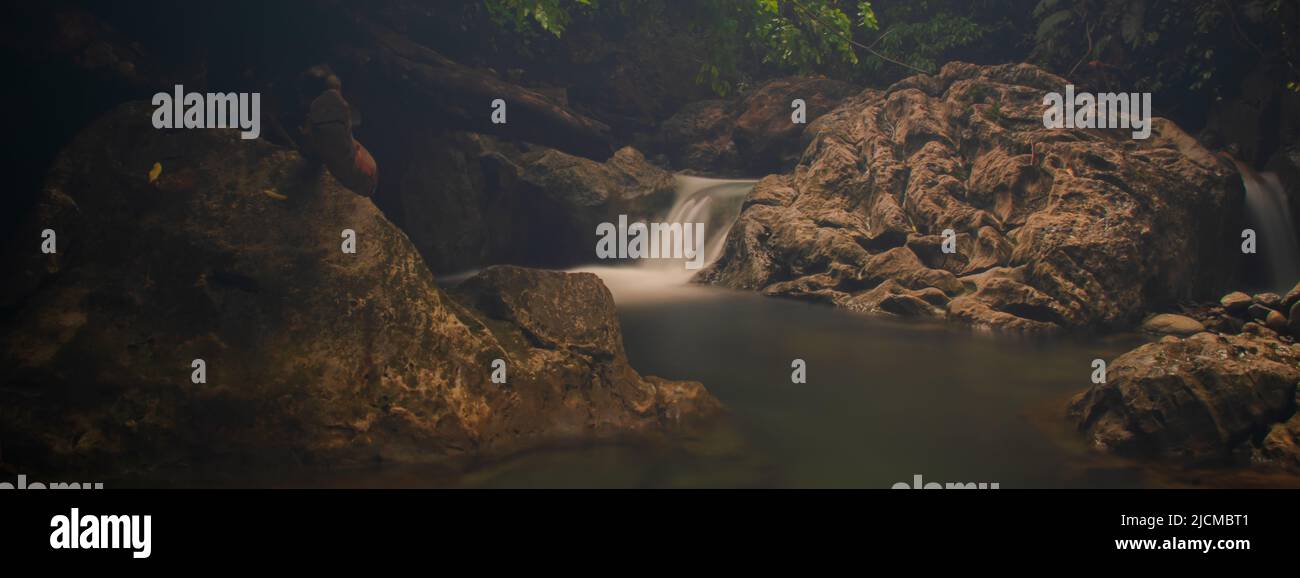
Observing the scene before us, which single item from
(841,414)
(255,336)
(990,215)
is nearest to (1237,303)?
→ (990,215)

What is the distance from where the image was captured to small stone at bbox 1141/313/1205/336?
10.5m

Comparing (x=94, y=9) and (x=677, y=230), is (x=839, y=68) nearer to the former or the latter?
(x=677, y=230)

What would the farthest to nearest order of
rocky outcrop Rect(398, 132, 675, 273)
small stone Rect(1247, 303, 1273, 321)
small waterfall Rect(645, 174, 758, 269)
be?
small waterfall Rect(645, 174, 758, 269)
rocky outcrop Rect(398, 132, 675, 273)
small stone Rect(1247, 303, 1273, 321)

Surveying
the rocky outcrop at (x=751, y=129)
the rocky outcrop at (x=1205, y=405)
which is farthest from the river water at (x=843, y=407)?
the rocky outcrop at (x=751, y=129)

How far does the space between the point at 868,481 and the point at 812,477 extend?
14.1 inches

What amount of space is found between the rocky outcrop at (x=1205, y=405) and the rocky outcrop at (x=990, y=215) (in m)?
4.58

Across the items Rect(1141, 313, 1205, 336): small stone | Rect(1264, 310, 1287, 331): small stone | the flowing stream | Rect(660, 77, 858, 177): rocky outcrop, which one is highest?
Rect(660, 77, 858, 177): rocky outcrop

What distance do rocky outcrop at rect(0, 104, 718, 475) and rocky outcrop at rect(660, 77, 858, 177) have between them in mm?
13315

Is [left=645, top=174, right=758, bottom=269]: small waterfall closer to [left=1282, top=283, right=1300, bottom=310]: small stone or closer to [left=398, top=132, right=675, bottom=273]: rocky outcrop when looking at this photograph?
[left=398, top=132, right=675, bottom=273]: rocky outcrop

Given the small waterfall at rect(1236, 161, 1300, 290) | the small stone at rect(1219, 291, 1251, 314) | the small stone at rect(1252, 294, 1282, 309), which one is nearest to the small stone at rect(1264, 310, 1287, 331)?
the small stone at rect(1252, 294, 1282, 309)

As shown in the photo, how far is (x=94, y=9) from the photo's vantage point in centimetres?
803

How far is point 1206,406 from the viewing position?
18.7 ft

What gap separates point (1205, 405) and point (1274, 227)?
384 inches
